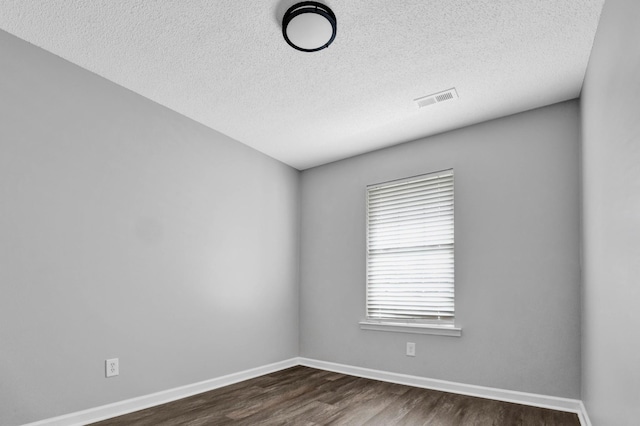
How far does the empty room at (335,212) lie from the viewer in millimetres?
2248

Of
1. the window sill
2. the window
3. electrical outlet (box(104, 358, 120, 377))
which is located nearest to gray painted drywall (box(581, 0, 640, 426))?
the window sill

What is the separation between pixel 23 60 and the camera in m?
2.53

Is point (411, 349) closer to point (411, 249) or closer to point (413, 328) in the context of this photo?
point (413, 328)

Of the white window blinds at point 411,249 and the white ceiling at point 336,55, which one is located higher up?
the white ceiling at point 336,55

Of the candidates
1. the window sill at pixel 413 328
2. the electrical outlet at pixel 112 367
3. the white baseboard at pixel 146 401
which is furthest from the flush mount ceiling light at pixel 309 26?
the white baseboard at pixel 146 401

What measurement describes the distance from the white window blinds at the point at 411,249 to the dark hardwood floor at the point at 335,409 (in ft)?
2.54

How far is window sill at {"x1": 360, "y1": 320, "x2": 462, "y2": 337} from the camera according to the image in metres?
3.56

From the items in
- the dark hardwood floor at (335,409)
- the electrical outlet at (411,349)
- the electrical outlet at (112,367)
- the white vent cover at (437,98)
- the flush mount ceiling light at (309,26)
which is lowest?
the dark hardwood floor at (335,409)

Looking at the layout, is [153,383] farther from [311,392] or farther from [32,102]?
[32,102]

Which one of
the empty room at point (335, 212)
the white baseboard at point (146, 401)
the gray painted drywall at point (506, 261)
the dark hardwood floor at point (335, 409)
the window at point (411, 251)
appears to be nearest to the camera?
the empty room at point (335, 212)

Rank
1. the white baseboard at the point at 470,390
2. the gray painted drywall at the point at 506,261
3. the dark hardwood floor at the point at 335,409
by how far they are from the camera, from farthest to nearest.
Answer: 1. the gray painted drywall at the point at 506,261
2. the white baseboard at the point at 470,390
3. the dark hardwood floor at the point at 335,409

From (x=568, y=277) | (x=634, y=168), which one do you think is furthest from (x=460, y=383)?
(x=634, y=168)

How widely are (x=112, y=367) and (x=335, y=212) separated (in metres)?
2.81

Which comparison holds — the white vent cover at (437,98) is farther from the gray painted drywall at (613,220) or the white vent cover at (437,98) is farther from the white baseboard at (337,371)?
the white baseboard at (337,371)
